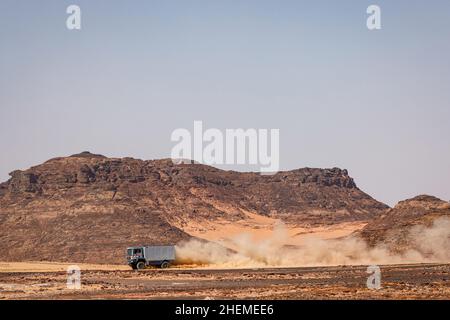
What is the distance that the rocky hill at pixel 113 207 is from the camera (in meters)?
124

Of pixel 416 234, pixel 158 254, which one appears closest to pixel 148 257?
pixel 158 254

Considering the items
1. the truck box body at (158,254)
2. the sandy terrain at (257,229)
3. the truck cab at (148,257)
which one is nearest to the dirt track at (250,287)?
the truck cab at (148,257)

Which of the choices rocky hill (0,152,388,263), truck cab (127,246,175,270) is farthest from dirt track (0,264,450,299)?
rocky hill (0,152,388,263)

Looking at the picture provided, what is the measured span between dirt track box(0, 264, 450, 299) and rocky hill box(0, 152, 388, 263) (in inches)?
2013

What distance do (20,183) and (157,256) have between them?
7781 centimetres

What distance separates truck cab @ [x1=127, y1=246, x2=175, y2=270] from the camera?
265 feet

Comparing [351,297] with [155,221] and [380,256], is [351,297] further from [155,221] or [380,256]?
[155,221]

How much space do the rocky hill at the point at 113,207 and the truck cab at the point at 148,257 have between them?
28446 mm

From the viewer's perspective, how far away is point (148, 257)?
81.6 meters

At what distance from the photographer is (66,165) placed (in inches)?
6230

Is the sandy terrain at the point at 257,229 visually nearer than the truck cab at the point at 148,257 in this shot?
No

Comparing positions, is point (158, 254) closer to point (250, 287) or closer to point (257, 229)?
point (250, 287)

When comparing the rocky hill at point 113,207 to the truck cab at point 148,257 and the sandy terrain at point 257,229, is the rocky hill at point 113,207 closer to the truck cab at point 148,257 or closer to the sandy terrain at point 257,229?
the sandy terrain at point 257,229
